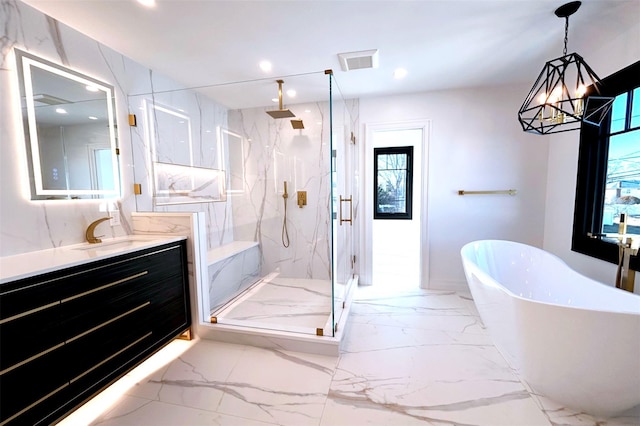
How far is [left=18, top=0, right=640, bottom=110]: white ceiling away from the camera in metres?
1.67

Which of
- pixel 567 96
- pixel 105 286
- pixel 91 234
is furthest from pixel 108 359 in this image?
pixel 567 96

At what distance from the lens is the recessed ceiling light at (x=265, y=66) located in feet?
7.80

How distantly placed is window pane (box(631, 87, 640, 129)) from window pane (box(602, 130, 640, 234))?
0.21 ft

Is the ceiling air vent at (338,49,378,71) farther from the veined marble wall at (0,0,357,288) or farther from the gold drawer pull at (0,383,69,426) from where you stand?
the gold drawer pull at (0,383,69,426)

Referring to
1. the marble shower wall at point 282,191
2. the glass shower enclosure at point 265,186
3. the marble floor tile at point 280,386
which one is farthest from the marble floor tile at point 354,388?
the marble shower wall at point 282,191

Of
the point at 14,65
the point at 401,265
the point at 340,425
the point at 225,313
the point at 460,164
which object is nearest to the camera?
the point at 340,425

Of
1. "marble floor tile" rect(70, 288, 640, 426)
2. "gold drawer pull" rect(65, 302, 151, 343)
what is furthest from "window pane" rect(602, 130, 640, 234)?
"gold drawer pull" rect(65, 302, 151, 343)

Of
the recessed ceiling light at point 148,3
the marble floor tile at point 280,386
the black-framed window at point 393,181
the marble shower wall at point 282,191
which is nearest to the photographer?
the marble floor tile at point 280,386

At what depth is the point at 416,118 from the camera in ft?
10.3

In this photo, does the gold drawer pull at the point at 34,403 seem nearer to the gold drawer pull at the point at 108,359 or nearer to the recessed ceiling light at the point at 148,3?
the gold drawer pull at the point at 108,359

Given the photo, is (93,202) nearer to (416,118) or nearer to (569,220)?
(416,118)

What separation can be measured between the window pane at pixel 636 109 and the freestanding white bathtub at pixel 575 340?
4.03 ft

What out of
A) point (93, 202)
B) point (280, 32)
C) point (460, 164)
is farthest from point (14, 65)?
point (460, 164)

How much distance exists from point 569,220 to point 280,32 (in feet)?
10.3
